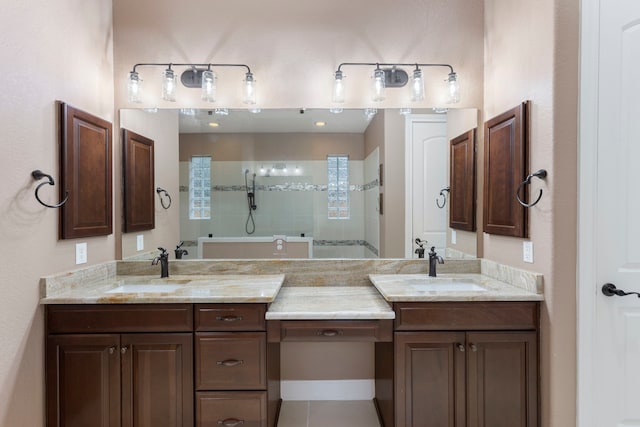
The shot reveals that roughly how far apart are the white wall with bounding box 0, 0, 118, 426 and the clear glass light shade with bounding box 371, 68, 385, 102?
1857 mm

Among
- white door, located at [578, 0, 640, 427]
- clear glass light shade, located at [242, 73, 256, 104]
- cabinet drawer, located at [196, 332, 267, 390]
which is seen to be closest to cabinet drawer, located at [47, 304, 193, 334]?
cabinet drawer, located at [196, 332, 267, 390]

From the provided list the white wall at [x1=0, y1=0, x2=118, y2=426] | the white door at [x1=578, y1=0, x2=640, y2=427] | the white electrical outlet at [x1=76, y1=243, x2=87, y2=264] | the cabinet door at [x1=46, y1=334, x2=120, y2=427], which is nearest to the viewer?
the white wall at [x1=0, y1=0, x2=118, y2=426]

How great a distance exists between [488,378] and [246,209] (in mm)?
1837

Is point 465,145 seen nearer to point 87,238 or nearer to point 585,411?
point 585,411

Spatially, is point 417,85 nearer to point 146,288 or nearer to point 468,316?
point 468,316

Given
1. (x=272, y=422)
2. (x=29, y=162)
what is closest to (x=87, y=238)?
(x=29, y=162)

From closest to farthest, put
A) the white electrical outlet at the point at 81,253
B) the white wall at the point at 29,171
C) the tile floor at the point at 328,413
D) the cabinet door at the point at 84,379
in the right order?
the white wall at the point at 29,171 < the cabinet door at the point at 84,379 < the white electrical outlet at the point at 81,253 < the tile floor at the point at 328,413

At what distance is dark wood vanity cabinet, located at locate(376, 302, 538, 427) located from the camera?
Result: 1.79m

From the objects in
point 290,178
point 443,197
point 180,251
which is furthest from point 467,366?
point 180,251

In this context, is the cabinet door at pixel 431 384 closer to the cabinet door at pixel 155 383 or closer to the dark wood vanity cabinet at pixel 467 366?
the dark wood vanity cabinet at pixel 467 366

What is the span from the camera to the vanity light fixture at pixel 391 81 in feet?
7.55

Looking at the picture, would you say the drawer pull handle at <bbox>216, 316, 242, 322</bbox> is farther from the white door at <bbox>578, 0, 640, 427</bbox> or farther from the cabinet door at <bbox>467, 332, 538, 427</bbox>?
the white door at <bbox>578, 0, 640, 427</bbox>

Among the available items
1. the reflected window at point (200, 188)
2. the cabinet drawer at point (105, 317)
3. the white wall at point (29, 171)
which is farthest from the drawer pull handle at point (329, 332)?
the white wall at point (29, 171)

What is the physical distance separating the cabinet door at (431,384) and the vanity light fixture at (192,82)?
192cm
